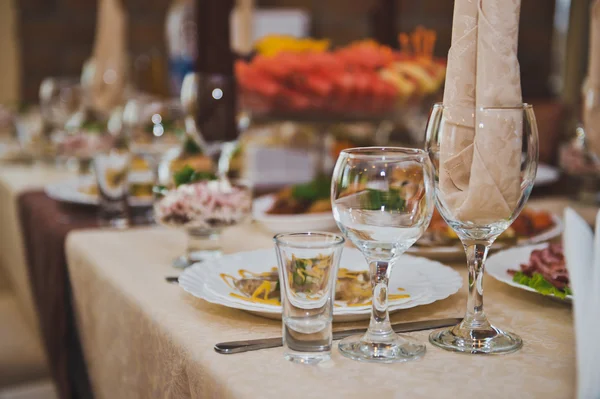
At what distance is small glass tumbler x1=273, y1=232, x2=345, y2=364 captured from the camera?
0.67 m

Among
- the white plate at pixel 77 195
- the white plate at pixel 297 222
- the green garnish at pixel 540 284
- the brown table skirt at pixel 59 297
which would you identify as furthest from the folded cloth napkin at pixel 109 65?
the green garnish at pixel 540 284

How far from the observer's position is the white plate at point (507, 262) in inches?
37.5

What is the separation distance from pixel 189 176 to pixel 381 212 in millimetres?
510

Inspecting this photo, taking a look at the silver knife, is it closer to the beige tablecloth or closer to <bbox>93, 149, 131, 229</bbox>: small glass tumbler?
the beige tablecloth

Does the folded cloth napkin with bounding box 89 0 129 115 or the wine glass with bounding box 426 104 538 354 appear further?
the folded cloth napkin with bounding box 89 0 129 115

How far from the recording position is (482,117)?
0.72 metres

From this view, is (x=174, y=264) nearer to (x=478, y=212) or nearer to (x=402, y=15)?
(x=478, y=212)

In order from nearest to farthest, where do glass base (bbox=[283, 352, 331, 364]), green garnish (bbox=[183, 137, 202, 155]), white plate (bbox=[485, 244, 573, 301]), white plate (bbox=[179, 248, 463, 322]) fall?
glass base (bbox=[283, 352, 331, 364]) → white plate (bbox=[179, 248, 463, 322]) → white plate (bbox=[485, 244, 573, 301]) → green garnish (bbox=[183, 137, 202, 155])

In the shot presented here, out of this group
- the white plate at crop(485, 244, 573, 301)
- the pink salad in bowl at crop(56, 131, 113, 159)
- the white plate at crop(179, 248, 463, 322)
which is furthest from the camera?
the pink salad in bowl at crop(56, 131, 113, 159)

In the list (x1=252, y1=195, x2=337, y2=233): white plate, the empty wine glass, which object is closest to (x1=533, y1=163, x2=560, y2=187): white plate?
(x1=252, y1=195, x2=337, y2=233): white plate

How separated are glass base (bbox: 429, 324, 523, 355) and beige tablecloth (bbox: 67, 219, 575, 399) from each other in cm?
1

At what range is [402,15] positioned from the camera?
426cm

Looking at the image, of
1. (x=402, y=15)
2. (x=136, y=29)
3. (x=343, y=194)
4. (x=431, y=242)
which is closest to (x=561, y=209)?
(x=431, y=242)

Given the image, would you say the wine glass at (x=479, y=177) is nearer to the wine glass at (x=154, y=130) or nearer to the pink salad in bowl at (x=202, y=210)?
the pink salad in bowl at (x=202, y=210)
